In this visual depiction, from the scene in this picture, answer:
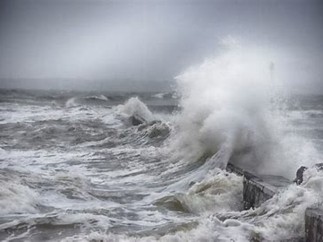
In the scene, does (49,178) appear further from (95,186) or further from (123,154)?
(123,154)

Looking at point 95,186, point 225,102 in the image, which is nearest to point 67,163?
point 95,186

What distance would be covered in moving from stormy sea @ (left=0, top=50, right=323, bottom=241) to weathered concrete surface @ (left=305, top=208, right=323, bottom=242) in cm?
22

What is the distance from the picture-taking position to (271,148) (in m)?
9.81

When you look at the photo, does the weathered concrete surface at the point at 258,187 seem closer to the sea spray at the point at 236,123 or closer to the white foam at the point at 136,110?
the sea spray at the point at 236,123

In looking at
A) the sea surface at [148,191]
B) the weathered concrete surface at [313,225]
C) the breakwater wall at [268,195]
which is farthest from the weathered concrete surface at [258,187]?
the weathered concrete surface at [313,225]

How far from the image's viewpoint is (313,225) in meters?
4.69

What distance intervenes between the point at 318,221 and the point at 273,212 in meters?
1.02

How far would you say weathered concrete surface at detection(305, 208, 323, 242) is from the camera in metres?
4.53

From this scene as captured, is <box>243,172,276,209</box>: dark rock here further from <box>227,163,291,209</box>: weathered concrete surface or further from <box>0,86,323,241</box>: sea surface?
<box>0,86,323,241</box>: sea surface

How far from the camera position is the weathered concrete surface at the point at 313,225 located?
4527 millimetres

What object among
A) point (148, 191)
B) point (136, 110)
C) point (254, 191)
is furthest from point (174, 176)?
point (136, 110)

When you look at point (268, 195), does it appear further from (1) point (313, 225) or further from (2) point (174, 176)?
(2) point (174, 176)

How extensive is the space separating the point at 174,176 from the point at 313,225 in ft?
15.8

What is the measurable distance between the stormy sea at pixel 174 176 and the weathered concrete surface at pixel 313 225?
222 millimetres
